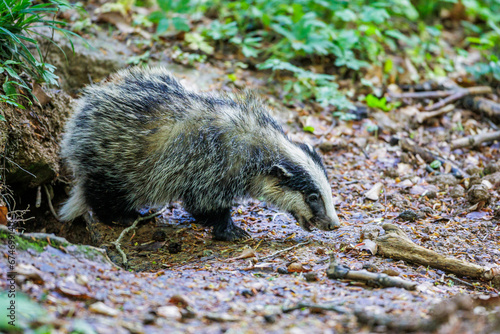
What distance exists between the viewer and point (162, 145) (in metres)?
5.29

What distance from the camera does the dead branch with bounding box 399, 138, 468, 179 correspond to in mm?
7077

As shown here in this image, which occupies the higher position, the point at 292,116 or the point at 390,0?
the point at 390,0

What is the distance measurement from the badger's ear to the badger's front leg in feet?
2.39

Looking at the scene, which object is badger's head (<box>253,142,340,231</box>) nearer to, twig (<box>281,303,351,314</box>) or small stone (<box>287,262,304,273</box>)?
small stone (<box>287,262,304,273</box>)

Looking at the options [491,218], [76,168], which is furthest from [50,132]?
[491,218]

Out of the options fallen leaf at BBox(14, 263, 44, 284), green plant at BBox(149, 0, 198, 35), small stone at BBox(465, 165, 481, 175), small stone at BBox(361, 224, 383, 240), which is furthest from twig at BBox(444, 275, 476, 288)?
green plant at BBox(149, 0, 198, 35)

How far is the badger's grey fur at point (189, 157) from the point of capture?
5262 mm

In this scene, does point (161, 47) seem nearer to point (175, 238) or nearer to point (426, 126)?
point (175, 238)

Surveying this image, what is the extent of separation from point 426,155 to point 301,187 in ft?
10.7

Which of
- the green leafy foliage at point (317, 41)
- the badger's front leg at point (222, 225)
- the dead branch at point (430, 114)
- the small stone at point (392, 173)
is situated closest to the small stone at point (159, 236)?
Result: the badger's front leg at point (222, 225)

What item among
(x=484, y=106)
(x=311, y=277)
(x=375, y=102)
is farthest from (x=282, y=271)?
(x=484, y=106)

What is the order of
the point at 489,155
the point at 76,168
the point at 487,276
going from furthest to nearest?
the point at 489,155, the point at 76,168, the point at 487,276

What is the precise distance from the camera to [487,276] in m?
4.39

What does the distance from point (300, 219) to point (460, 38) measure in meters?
8.64
